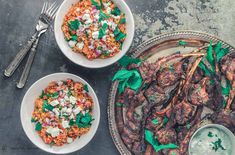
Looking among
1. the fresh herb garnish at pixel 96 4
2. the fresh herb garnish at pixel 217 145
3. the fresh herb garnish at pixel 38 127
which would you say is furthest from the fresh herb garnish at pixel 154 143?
the fresh herb garnish at pixel 96 4

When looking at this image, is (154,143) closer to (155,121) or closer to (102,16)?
(155,121)

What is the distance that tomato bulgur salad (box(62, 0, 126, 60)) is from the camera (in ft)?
7.27

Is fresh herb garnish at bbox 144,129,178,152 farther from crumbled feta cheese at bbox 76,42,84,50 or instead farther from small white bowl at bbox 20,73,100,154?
crumbled feta cheese at bbox 76,42,84,50

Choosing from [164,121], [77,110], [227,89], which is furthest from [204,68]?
[77,110]

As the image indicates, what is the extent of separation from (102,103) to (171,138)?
1.36ft

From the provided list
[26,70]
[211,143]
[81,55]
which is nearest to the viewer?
[211,143]

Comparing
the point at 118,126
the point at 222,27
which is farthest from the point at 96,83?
the point at 222,27

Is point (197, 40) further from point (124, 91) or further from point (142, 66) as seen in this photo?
point (124, 91)

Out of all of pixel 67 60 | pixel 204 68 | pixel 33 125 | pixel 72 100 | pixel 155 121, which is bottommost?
pixel 33 125

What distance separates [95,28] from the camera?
2213 millimetres

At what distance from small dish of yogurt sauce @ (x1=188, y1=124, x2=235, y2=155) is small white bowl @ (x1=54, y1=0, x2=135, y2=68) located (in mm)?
551

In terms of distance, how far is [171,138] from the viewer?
229 centimetres

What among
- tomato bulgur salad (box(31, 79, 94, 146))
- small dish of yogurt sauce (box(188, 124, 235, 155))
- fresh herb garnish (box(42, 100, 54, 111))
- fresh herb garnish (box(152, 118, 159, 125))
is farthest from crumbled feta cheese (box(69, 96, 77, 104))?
small dish of yogurt sauce (box(188, 124, 235, 155))

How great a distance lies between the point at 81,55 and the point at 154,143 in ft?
1.92
